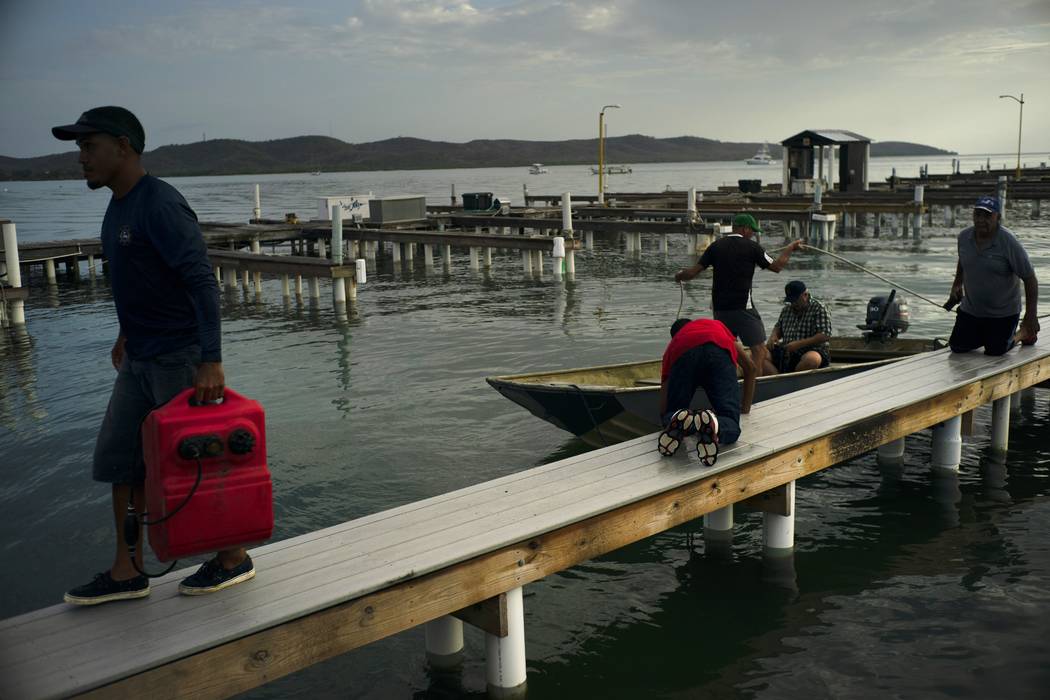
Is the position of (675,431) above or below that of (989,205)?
below

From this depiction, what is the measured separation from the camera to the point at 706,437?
6.49m

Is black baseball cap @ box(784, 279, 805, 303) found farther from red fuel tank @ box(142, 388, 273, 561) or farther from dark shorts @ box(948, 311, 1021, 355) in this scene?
red fuel tank @ box(142, 388, 273, 561)

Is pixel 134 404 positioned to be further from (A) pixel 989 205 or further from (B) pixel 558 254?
(B) pixel 558 254

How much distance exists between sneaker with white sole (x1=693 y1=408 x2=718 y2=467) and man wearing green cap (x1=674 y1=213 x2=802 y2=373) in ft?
10.8

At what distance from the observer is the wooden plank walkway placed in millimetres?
4035

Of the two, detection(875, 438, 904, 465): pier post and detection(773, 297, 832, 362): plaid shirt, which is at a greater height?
detection(773, 297, 832, 362): plaid shirt

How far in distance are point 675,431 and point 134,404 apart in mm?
3604

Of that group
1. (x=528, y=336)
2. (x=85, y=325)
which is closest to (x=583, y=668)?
(x=528, y=336)

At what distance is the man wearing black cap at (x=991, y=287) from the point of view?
9.33 meters

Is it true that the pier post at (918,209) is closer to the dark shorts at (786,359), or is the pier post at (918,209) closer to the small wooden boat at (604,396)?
the dark shorts at (786,359)

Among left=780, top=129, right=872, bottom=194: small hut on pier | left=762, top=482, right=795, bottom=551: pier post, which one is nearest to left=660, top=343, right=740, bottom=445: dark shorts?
left=762, top=482, right=795, bottom=551: pier post

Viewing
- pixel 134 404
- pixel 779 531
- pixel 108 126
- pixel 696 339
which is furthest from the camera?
pixel 779 531

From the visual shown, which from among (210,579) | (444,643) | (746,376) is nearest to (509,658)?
(444,643)

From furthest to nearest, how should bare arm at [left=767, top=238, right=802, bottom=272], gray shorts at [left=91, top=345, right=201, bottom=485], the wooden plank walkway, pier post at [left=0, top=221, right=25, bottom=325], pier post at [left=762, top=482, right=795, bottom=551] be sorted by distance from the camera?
pier post at [left=0, top=221, right=25, bottom=325] < bare arm at [left=767, top=238, right=802, bottom=272] < pier post at [left=762, top=482, right=795, bottom=551] < gray shorts at [left=91, top=345, right=201, bottom=485] < the wooden plank walkway
